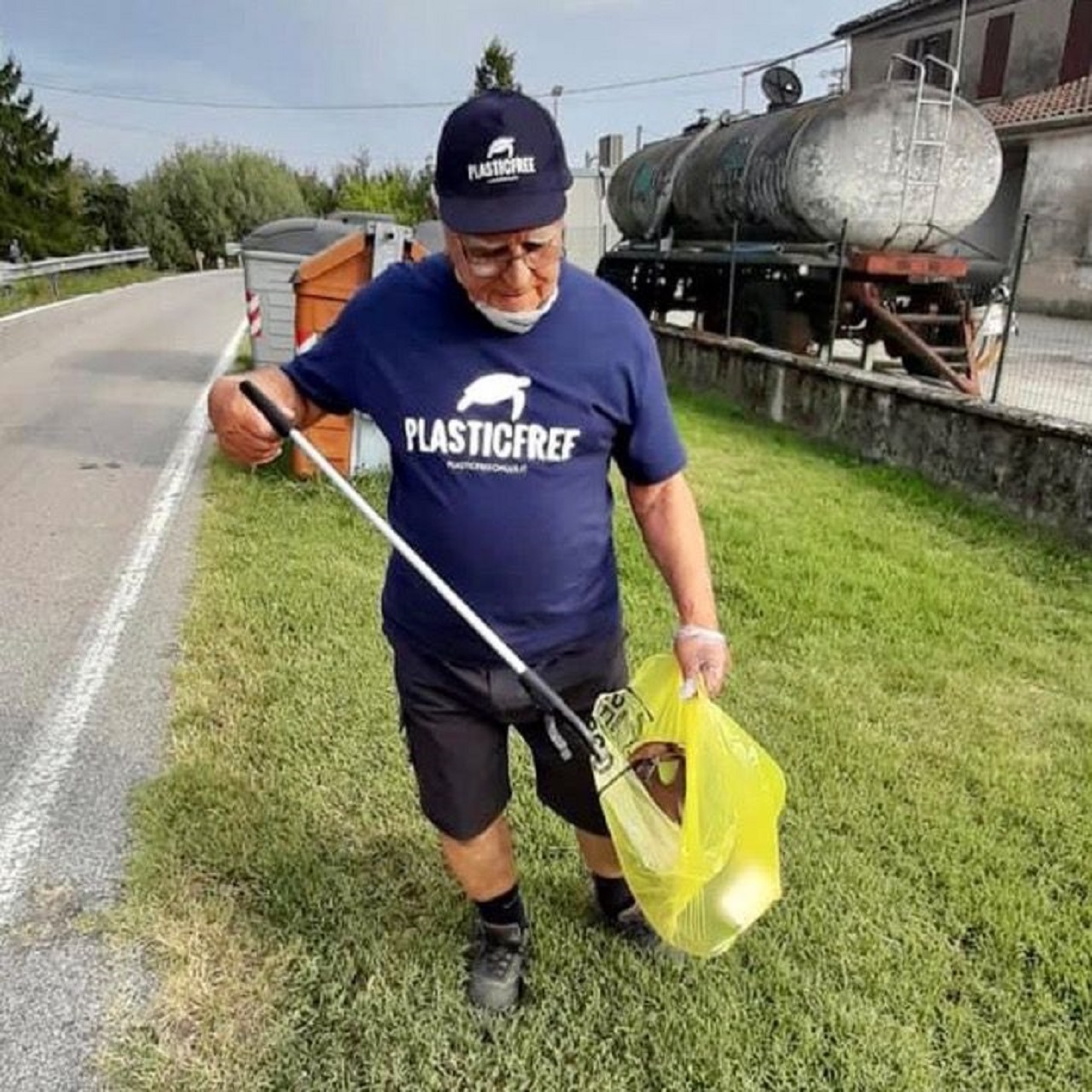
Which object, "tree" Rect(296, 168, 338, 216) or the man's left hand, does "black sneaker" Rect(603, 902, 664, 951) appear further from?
"tree" Rect(296, 168, 338, 216)

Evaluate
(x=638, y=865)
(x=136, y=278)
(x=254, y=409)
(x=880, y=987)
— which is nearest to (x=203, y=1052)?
(x=638, y=865)

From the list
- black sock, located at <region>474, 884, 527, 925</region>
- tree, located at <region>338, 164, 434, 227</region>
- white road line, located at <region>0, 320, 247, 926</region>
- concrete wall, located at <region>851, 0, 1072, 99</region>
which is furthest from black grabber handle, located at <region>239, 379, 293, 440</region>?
tree, located at <region>338, 164, 434, 227</region>

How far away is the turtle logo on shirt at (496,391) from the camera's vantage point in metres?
1.76

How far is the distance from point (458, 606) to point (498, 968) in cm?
93

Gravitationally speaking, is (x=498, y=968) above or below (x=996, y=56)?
below

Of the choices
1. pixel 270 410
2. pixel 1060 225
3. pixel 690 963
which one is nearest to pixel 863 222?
pixel 690 963

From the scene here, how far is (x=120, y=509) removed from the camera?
596cm

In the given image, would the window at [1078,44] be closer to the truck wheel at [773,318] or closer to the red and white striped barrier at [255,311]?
the truck wheel at [773,318]

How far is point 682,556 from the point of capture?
6.61ft

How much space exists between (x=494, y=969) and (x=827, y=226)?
9.04m

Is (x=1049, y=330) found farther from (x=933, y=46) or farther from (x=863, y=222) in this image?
(x=933, y=46)

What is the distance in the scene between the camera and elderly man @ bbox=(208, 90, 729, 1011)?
1.66m

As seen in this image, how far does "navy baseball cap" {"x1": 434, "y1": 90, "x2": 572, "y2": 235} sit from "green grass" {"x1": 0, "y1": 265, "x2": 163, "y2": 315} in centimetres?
1928

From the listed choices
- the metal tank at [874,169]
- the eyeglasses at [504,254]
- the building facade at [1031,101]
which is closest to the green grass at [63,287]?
the metal tank at [874,169]
